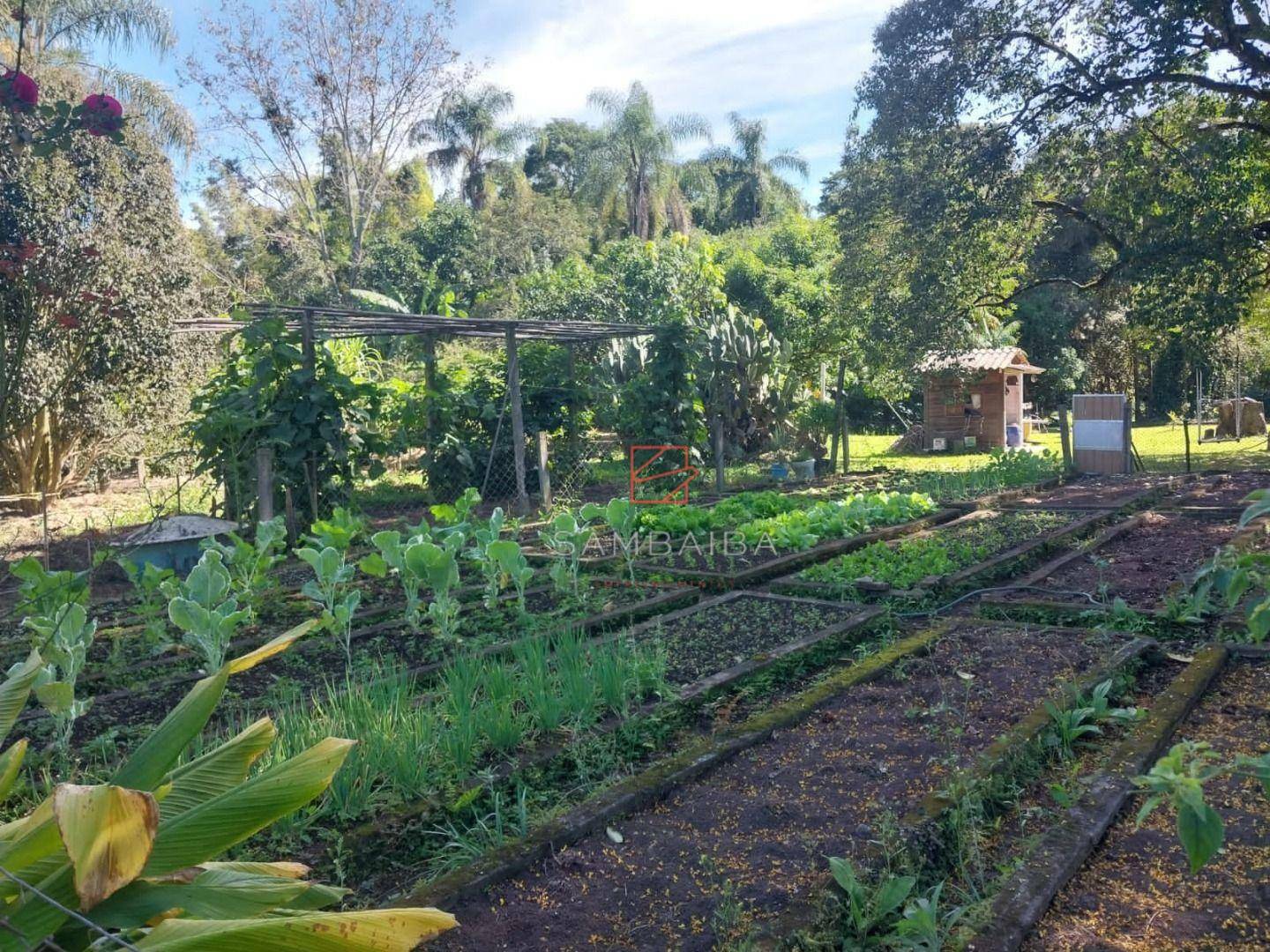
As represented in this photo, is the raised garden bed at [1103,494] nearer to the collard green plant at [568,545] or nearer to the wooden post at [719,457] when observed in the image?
the wooden post at [719,457]

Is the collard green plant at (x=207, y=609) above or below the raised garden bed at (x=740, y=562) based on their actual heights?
above

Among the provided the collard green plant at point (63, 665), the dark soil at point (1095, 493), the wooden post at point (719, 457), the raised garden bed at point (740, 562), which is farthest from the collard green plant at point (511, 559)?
the wooden post at point (719, 457)

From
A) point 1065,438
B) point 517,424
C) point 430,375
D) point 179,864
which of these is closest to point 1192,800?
point 179,864

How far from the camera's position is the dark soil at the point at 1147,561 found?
595 centimetres

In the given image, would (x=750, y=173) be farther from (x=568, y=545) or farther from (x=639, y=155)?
(x=568, y=545)

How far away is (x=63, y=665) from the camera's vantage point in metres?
3.87

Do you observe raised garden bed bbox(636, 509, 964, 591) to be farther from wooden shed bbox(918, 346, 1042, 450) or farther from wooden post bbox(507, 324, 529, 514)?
wooden shed bbox(918, 346, 1042, 450)

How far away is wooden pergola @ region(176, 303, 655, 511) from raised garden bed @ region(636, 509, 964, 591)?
331 cm

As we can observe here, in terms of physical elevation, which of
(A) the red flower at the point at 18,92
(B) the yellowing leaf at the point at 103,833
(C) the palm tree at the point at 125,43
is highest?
(C) the palm tree at the point at 125,43

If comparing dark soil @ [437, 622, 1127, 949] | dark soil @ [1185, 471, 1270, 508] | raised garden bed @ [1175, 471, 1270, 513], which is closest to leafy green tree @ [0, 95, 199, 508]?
dark soil @ [437, 622, 1127, 949]

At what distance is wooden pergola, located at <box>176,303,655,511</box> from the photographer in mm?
8523

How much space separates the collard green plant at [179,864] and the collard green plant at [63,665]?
77.4 inches

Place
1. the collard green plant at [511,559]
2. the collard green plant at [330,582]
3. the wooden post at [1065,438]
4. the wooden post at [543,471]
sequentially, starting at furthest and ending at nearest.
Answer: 1. the wooden post at [1065,438]
2. the wooden post at [543,471]
3. the collard green plant at [511,559]
4. the collard green plant at [330,582]

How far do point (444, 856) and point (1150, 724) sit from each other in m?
2.62
